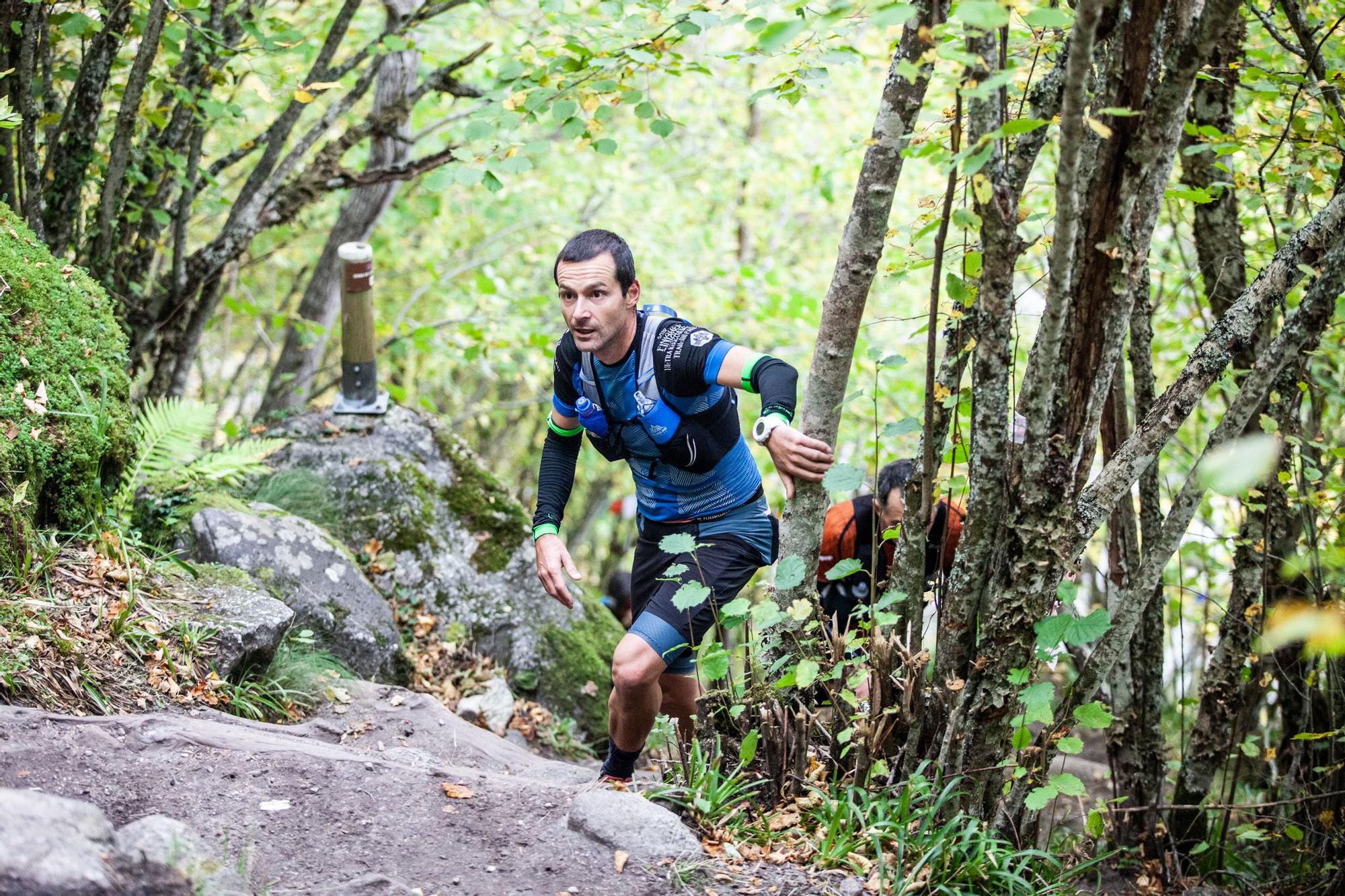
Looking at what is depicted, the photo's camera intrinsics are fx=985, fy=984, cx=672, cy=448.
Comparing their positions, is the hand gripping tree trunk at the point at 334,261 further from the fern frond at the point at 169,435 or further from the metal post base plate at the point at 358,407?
the fern frond at the point at 169,435

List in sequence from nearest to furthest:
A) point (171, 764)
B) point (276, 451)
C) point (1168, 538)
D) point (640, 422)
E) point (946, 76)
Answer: point (946, 76) → point (171, 764) → point (1168, 538) → point (640, 422) → point (276, 451)

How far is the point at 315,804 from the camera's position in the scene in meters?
3.08

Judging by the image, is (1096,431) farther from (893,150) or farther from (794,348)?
(794,348)

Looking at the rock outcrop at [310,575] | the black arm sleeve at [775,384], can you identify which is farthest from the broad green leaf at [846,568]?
the rock outcrop at [310,575]

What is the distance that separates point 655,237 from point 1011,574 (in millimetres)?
10642

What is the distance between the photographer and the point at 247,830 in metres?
2.88

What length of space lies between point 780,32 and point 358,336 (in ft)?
16.0

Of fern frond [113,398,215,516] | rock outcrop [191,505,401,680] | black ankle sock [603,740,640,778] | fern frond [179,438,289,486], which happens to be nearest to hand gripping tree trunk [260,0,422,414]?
fern frond [179,438,289,486]

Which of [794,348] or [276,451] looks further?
[794,348]

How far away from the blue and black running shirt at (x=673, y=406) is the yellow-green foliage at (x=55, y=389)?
2.07 metres

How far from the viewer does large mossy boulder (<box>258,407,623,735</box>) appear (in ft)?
20.4

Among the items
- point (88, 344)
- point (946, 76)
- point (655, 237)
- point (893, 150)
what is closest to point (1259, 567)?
point (893, 150)

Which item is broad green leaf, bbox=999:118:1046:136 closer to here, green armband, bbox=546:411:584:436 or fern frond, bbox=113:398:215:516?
green armband, bbox=546:411:584:436

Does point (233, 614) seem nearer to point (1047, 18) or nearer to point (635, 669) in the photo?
point (635, 669)
